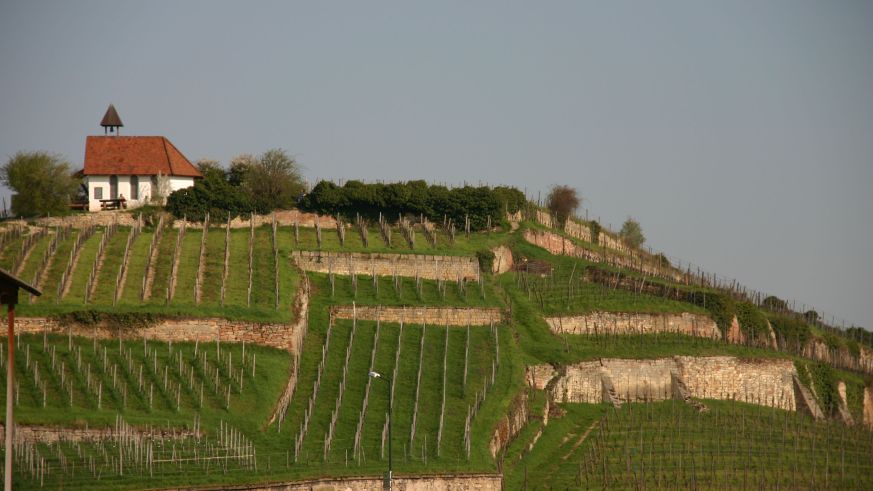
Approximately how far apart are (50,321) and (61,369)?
455 cm

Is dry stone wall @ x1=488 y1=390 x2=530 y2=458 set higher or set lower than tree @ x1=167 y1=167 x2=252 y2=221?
lower

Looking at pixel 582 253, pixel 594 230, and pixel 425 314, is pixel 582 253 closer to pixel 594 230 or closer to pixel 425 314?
pixel 594 230

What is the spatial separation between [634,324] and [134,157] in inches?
1302

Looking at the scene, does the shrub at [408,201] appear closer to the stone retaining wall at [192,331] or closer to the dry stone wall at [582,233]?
the dry stone wall at [582,233]

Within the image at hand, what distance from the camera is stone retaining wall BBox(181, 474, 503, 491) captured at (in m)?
67.3

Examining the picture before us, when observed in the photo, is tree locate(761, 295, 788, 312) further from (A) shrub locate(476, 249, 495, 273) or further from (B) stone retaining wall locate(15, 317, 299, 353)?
(B) stone retaining wall locate(15, 317, 299, 353)

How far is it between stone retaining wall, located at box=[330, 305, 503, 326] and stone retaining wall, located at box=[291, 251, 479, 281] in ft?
17.8

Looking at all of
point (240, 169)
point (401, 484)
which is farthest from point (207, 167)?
point (401, 484)

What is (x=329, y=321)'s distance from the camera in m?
87.6

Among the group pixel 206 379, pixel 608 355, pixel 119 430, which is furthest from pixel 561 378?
pixel 119 430

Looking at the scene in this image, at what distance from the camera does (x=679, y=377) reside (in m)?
91.0

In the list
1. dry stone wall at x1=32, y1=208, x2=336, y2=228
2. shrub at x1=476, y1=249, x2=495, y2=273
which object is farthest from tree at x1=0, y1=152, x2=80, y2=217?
shrub at x1=476, y1=249, x2=495, y2=273

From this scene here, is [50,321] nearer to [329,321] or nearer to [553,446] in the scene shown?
[329,321]

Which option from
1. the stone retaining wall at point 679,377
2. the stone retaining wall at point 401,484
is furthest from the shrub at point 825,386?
the stone retaining wall at point 401,484
